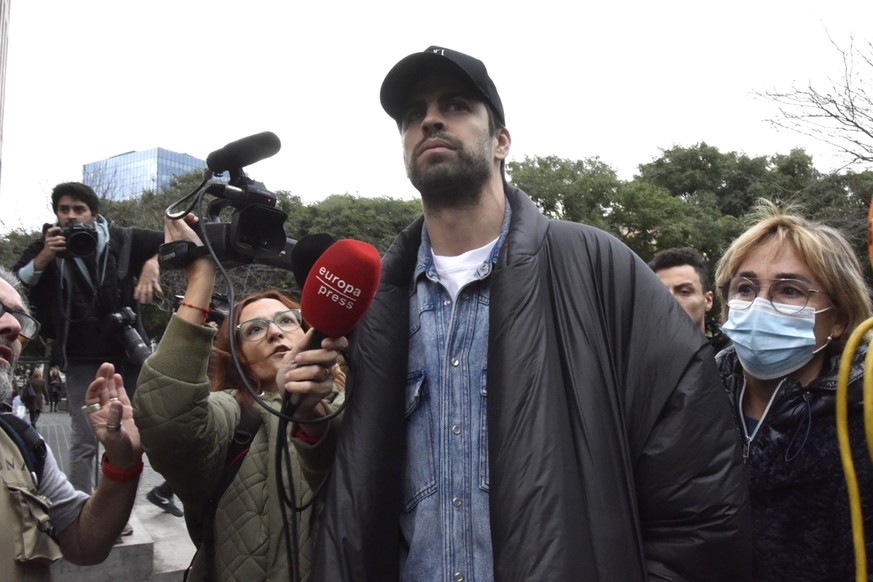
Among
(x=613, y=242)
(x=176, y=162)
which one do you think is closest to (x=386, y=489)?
(x=613, y=242)

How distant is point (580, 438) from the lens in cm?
160

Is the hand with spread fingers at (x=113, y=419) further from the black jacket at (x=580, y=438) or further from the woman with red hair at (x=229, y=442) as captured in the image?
the black jacket at (x=580, y=438)

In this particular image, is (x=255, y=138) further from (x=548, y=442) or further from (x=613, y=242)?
(x=548, y=442)

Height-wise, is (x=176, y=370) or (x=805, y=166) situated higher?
(x=805, y=166)

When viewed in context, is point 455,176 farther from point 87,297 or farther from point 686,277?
point 87,297

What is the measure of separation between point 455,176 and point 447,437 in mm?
682

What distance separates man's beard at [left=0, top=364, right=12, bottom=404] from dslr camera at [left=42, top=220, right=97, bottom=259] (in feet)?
6.39

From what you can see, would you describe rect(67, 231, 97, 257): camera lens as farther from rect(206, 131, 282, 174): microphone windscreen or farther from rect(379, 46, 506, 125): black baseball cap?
rect(379, 46, 506, 125): black baseball cap

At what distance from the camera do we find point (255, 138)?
1.98m

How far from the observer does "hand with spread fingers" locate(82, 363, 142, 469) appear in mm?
2363

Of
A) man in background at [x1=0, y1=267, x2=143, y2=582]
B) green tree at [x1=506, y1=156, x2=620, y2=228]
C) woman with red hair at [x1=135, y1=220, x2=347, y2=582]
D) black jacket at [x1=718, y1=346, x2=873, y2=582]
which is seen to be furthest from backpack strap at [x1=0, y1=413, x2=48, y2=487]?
green tree at [x1=506, y1=156, x2=620, y2=228]

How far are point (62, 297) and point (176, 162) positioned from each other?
70.7 metres

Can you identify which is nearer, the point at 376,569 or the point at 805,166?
the point at 376,569

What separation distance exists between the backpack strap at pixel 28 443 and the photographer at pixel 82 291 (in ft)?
5.74
